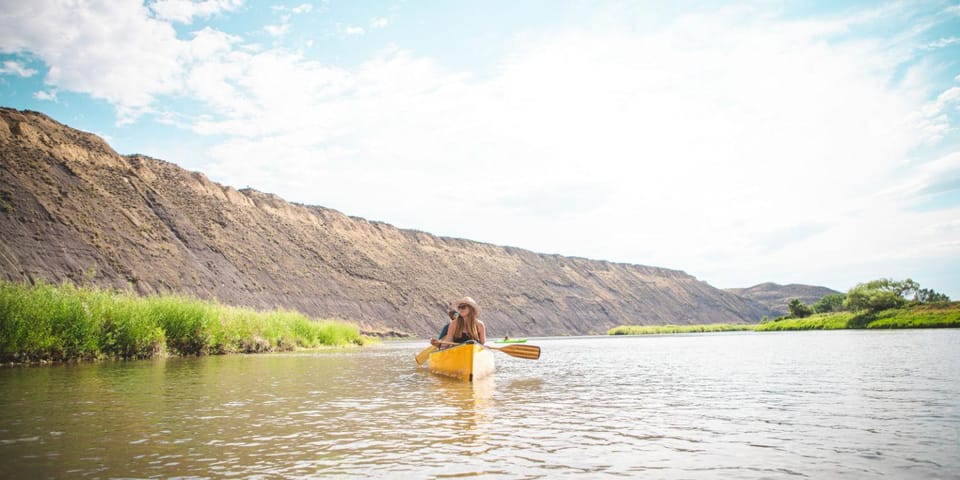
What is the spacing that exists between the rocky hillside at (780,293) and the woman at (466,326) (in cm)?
13891

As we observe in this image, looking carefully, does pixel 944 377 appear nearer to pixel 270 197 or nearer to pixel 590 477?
pixel 590 477

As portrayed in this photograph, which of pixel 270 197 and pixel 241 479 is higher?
pixel 270 197

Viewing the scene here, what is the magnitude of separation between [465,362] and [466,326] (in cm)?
161

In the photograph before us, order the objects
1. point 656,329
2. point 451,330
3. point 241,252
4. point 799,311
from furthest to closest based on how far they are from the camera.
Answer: point 656,329, point 799,311, point 241,252, point 451,330

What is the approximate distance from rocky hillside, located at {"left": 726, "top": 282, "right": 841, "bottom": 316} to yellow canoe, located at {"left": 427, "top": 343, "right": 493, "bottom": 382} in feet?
457

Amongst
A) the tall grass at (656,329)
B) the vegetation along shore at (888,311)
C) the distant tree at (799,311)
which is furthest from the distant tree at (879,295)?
the tall grass at (656,329)

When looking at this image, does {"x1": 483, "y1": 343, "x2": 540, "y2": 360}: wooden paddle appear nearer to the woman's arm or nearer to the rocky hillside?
the woman's arm

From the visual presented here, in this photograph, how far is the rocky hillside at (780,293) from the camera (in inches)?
5571

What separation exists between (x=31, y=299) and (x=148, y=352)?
4.21 metres

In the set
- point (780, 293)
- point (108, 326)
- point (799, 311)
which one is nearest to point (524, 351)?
point (108, 326)

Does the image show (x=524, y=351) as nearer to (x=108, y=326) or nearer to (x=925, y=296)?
(x=108, y=326)

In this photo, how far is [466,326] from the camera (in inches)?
568

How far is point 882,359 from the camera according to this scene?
15609mm

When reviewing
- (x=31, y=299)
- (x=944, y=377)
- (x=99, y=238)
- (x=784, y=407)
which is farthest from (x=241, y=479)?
(x=99, y=238)
